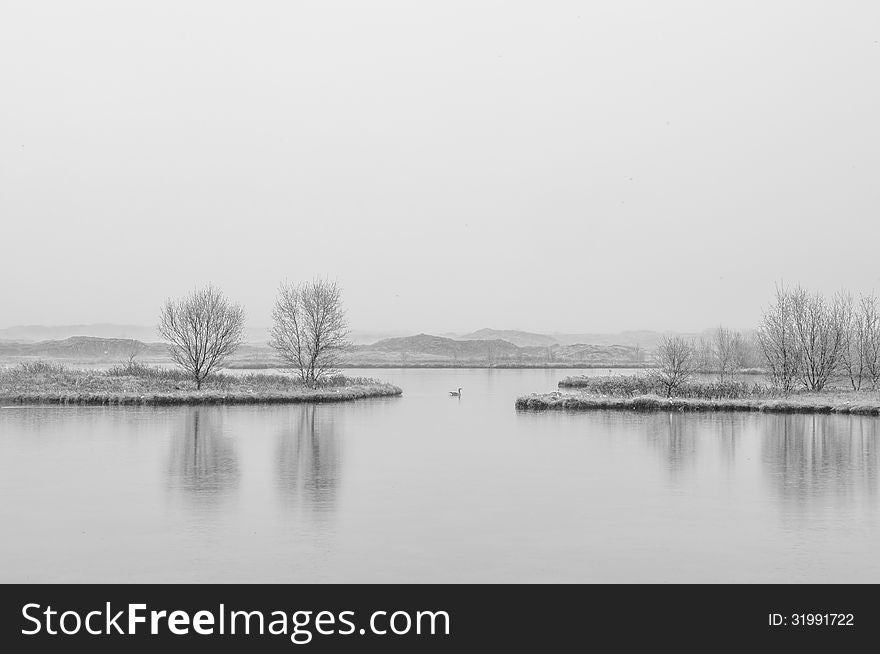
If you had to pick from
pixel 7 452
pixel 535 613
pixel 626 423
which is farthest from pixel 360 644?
pixel 626 423

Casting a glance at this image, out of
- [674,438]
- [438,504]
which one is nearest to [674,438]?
[674,438]

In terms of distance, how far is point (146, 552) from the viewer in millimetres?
8727

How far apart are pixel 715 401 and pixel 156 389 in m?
23.6

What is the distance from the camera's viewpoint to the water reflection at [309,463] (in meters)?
12.1

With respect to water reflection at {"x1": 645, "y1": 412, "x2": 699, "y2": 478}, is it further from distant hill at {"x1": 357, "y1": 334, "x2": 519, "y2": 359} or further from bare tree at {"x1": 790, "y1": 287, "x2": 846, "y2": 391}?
distant hill at {"x1": 357, "y1": 334, "x2": 519, "y2": 359}

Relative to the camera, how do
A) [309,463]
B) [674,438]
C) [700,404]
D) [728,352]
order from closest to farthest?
[309,463] → [674,438] → [700,404] → [728,352]

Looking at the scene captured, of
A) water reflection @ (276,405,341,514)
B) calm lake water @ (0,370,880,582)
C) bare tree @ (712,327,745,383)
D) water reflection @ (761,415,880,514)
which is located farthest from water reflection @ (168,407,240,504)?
bare tree @ (712,327,745,383)

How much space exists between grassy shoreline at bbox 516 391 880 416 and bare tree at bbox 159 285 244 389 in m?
15.9

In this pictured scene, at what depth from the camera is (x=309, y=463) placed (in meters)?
15.8

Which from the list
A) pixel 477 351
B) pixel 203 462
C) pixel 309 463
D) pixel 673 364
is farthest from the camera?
pixel 477 351

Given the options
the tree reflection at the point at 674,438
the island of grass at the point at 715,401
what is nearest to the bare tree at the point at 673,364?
the island of grass at the point at 715,401

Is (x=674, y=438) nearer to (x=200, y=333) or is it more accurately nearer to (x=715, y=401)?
(x=715, y=401)

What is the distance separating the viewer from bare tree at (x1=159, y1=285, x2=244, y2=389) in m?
37.6

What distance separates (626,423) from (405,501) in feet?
45.0
